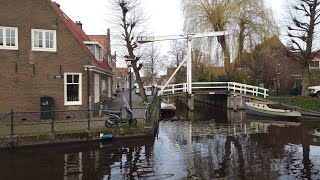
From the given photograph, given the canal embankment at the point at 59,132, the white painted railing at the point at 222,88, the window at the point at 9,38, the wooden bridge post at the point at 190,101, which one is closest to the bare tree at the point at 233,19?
the white painted railing at the point at 222,88

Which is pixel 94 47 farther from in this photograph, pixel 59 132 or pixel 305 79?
pixel 305 79

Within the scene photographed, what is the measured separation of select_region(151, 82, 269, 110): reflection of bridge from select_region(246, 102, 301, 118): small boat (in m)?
2.92

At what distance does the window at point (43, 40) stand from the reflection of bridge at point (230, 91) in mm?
15366

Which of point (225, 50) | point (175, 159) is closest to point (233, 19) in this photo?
point (225, 50)

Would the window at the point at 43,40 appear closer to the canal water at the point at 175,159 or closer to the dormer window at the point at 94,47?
the dormer window at the point at 94,47

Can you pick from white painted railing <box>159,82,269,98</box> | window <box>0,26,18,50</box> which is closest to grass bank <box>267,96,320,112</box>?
white painted railing <box>159,82,269,98</box>

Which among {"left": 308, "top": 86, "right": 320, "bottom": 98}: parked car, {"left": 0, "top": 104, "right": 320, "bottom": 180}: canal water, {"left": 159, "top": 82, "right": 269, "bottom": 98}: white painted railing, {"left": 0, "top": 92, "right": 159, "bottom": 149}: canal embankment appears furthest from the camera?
{"left": 159, "top": 82, "right": 269, "bottom": 98}: white painted railing

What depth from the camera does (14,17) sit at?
16.6m

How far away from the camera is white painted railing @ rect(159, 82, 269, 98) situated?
29.9 meters

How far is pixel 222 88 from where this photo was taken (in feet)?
104

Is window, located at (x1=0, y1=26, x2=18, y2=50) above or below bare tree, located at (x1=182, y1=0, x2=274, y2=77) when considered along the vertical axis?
below

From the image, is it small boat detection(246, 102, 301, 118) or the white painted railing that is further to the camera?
the white painted railing

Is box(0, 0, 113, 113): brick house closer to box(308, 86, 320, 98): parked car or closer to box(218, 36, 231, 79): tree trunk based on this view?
box(218, 36, 231, 79): tree trunk

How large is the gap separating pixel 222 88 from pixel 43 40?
19.4 m
